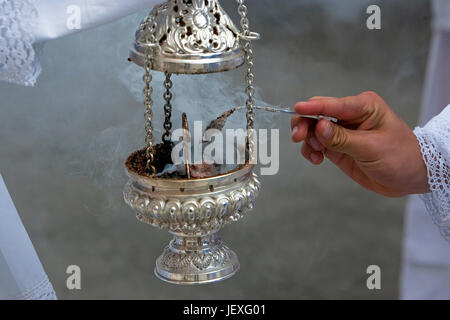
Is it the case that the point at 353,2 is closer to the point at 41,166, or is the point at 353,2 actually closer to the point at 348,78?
the point at 348,78

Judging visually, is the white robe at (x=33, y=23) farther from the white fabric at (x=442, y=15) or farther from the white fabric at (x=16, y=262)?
the white fabric at (x=442, y=15)

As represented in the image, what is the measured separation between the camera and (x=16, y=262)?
4.22ft

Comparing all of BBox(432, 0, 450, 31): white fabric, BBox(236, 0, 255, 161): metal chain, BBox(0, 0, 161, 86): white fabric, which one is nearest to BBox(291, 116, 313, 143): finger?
BBox(236, 0, 255, 161): metal chain

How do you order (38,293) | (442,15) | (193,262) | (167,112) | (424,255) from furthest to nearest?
(424,255), (442,15), (38,293), (167,112), (193,262)

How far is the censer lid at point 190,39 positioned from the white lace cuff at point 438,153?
44 cm

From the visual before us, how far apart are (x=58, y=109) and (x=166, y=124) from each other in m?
0.84

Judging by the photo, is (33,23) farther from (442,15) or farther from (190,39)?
(442,15)

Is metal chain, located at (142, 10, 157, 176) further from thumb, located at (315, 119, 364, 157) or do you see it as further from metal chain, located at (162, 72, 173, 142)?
thumb, located at (315, 119, 364, 157)

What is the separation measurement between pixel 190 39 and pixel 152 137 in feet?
0.54

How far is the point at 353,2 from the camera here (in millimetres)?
3365

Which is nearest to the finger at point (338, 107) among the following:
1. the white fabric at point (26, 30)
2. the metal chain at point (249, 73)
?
the metal chain at point (249, 73)

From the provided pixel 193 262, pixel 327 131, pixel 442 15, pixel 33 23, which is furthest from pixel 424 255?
pixel 33 23

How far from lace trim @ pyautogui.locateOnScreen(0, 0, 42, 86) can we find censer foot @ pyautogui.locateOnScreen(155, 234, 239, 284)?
39 cm

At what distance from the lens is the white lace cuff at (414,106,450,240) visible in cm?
123
